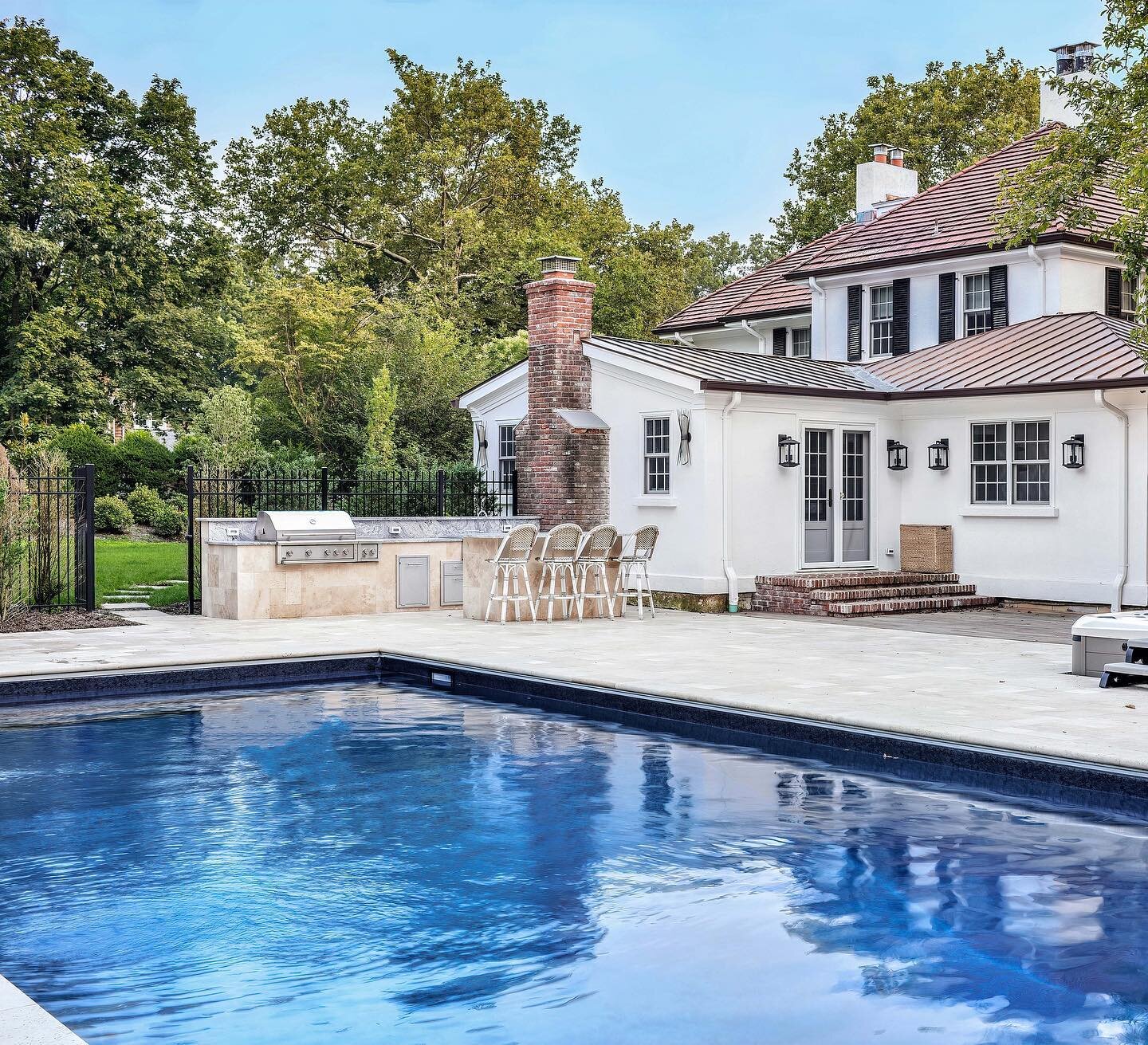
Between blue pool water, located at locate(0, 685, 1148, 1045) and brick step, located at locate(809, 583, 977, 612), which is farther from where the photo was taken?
brick step, located at locate(809, 583, 977, 612)

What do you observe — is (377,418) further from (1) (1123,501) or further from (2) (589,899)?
(2) (589,899)

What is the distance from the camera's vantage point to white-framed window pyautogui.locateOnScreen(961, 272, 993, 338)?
21906mm

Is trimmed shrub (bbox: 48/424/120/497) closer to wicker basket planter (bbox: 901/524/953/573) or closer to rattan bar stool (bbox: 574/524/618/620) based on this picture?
rattan bar stool (bbox: 574/524/618/620)

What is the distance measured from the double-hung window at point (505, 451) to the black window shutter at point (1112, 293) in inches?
404

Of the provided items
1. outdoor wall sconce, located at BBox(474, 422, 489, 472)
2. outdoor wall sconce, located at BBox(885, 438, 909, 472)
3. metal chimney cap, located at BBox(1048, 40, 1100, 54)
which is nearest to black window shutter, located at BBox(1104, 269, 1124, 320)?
metal chimney cap, located at BBox(1048, 40, 1100, 54)

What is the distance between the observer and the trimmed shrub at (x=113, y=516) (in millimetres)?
28000

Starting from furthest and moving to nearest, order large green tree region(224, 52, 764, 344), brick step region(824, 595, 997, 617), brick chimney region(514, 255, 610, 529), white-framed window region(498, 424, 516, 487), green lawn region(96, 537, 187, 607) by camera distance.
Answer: large green tree region(224, 52, 764, 344)
white-framed window region(498, 424, 516, 487)
brick chimney region(514, 255, 610, 529)
green lawn region(96, 537, 187, 607)
brick step region(824, 595, 997, 617)

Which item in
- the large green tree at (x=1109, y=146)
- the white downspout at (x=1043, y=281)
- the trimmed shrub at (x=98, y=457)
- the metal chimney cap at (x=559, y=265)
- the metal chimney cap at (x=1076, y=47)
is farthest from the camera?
the trimmed shrub at (x=98, y=457)

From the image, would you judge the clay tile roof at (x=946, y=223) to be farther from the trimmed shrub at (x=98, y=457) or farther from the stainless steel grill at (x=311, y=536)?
the trimmed shrub at (x=98, y=457)

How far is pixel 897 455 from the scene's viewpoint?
19.9 meters

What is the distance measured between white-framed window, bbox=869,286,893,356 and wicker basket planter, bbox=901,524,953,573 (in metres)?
4.70

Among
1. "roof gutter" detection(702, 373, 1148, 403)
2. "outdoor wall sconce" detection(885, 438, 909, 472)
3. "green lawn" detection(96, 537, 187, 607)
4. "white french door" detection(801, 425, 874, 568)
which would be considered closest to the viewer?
"roof gutter" detection(702, 373, 1148, 403)

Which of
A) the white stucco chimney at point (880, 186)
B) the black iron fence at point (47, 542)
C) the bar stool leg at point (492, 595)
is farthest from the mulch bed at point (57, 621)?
the white stucco chimney at point (880, 186)

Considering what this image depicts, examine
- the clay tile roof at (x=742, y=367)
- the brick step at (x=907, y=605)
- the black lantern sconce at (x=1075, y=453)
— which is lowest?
the brick step at (x=907, y=605)
